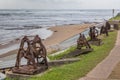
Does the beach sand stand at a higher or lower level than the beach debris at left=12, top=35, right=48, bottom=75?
lower

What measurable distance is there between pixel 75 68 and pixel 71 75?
118 cm

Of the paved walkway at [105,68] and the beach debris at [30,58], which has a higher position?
the beach debris at [30,58]

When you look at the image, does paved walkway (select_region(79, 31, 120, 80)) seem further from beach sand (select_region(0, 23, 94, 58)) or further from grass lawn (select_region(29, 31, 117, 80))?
beach sand (select_region(0, 23, 94, 58))

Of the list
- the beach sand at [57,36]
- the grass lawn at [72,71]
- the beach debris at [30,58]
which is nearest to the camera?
the grass lawn at [72,71]

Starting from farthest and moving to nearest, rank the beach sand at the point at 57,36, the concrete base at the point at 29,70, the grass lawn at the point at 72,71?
1. the beach sand at the point at 57,36
2. the concrete base at the point at 29,70
3. the grass lawn at the point at 72,71

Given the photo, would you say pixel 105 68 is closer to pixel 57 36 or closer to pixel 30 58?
pixel 30 58

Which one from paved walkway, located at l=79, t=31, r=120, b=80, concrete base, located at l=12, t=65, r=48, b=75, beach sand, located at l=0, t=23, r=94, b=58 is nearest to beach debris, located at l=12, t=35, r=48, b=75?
concrete base, located at l=12, t=65, r=48, b=75

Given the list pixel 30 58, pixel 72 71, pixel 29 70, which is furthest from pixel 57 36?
pixel 72 71

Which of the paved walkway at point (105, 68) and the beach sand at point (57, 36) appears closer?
the paved walkway at point (105, 68)

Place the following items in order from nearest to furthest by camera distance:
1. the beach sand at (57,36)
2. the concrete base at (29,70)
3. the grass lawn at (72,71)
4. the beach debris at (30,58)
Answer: the grass lawn at (72,71) < the concrete base at (29,70) < the beach debris at (30,58) < the beach sand at (57,36)

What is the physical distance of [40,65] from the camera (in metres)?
13.4

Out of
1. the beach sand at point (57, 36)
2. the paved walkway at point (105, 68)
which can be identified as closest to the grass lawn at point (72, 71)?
the paved walkway at point (105, 68)

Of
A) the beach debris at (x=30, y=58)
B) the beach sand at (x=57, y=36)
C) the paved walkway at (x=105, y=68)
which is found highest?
the beach debris at (x=30, y=58)

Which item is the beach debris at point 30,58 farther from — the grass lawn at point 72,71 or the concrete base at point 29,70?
the grass lawn at point 72,71
